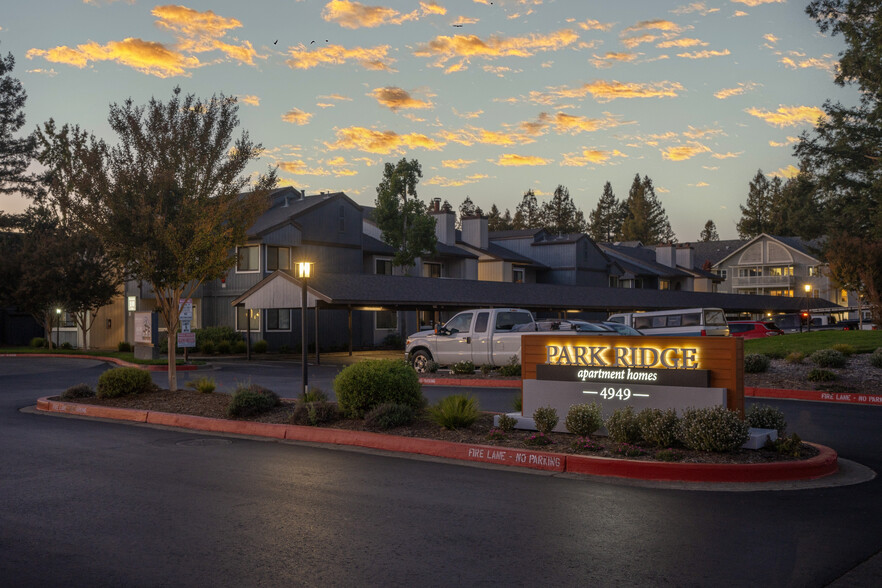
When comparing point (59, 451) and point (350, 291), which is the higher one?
point (350, 291)

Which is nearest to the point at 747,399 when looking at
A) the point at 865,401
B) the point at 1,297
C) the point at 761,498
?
the point at 865,401

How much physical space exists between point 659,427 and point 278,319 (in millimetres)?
34455

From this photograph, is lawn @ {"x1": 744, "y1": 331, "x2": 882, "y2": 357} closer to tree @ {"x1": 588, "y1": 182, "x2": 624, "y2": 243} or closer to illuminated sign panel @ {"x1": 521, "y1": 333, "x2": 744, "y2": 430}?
illuminated sign panel @ {"x1": 521, "y1": 333, "x2": 744, "y2": 430}

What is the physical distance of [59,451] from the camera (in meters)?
11.7

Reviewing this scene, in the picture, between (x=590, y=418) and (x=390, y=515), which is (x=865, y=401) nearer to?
(x=590, y=418)

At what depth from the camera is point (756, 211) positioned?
121188 millimetres

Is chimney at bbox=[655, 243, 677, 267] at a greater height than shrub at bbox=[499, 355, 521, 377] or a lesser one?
greater

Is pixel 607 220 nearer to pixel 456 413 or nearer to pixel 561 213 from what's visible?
pixel 561 213

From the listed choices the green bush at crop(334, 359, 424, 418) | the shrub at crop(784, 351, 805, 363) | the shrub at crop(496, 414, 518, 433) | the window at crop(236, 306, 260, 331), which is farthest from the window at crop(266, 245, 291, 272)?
the shrub at crop(496, 414, 518, 433)

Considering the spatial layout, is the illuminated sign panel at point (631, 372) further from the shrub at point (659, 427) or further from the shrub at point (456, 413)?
the shrub at point (456, 413)

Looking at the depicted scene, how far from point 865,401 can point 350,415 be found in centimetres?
1155

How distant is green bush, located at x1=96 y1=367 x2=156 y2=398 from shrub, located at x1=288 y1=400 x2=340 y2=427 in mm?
5450

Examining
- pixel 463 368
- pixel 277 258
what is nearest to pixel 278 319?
pixel 277 258

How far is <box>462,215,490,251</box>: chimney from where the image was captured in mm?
57562
